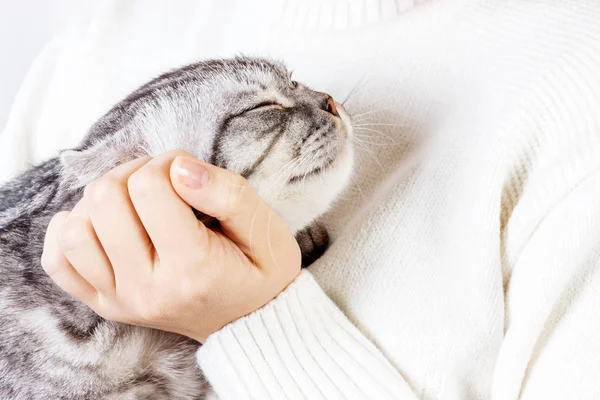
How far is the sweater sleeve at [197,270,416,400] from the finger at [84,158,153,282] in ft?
0.38

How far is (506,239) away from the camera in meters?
0.67

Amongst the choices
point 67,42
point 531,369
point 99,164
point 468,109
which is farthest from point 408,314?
point 67,42

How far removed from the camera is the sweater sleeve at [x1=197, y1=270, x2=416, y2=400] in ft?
2.00

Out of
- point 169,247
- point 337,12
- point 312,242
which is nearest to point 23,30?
point 337,12

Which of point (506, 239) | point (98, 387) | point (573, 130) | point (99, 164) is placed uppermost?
point (573, 130)

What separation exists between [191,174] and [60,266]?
0.60 feet

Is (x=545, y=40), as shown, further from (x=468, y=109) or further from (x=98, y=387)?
(x=98, y=387)

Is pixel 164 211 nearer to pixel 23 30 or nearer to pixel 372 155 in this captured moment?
pixel 372 155

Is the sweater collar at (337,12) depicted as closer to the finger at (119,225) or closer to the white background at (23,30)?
the finger at (119,225)

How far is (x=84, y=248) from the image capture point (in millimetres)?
586

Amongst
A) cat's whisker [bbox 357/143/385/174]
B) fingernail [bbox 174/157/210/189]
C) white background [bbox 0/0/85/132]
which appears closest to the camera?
fingernail [bbox 174/157/210/189]

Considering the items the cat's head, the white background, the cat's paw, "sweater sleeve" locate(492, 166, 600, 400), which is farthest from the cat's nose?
the white background

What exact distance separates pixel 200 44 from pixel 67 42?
0.27 metres

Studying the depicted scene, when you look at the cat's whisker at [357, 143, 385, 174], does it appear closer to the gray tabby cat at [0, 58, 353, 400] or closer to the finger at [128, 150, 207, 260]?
the gray tabby cat at [0, 58, 353, 400]
